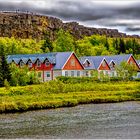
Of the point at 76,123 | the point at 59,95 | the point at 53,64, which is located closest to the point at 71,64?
the point at 53,64

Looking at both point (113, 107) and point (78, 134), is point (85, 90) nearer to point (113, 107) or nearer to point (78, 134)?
point (113, 107)

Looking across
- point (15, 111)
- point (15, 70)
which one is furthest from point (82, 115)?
point (15, 70)

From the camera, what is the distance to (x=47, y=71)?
74500mm

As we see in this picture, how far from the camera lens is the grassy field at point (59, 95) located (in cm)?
4228

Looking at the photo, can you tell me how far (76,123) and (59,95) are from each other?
15.8m

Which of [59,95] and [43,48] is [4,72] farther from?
[43,48]

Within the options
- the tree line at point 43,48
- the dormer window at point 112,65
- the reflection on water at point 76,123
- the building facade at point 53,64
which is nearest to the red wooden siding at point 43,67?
the building facade at point 53,64

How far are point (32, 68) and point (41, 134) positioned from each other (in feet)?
153

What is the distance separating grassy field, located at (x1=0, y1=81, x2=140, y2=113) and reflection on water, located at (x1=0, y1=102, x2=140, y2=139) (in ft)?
6.06

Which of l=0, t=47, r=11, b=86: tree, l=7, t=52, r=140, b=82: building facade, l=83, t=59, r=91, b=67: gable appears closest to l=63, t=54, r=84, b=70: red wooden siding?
l=7, t=52, r=140, b=82: building facade

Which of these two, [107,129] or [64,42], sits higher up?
[64,42]

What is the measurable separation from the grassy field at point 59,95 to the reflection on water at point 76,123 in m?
1.85

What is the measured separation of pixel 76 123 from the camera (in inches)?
1308

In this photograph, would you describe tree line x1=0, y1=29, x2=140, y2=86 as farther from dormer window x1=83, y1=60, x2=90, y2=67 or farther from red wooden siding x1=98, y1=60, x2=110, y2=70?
dormer window x1=83, y1=60, x2=90, y2=67
